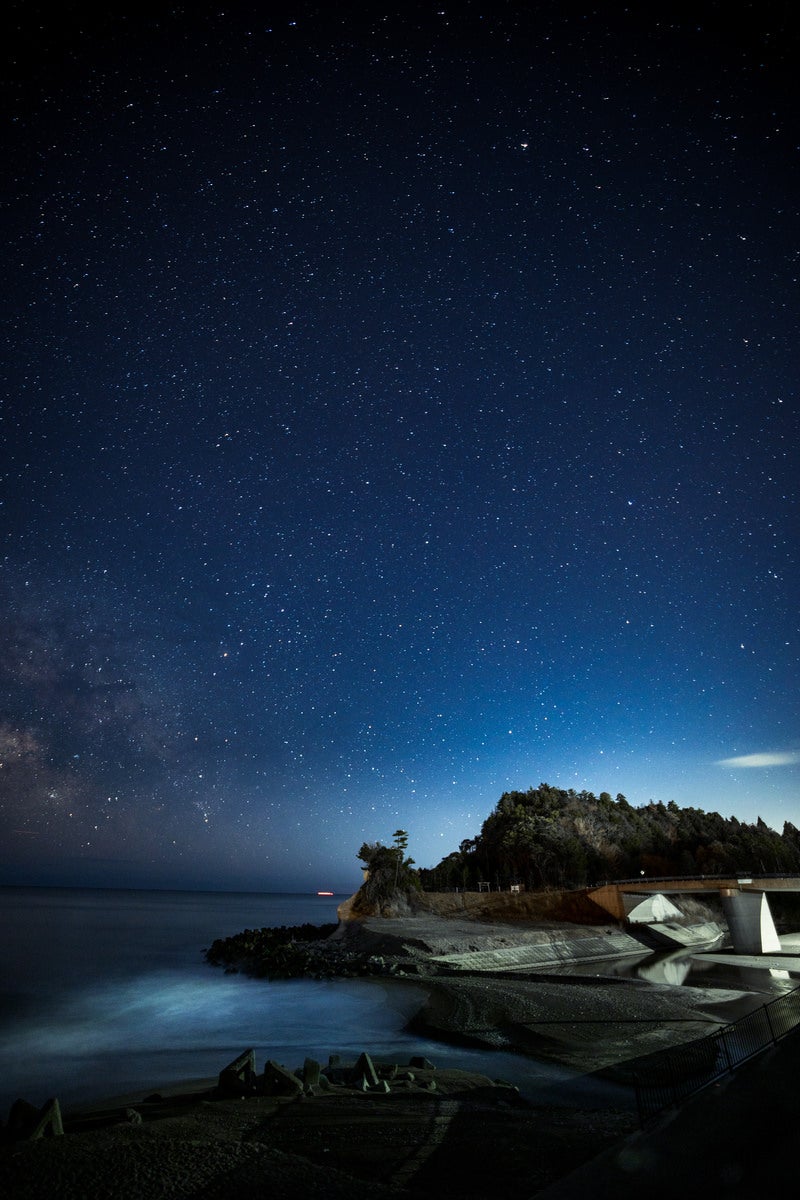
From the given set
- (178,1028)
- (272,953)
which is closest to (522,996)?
(178,1028)

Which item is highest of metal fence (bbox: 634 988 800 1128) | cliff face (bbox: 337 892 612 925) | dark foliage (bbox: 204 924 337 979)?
metal fence (bbox: 634 988 800 1128)

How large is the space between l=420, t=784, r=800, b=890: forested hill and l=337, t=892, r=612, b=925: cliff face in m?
35.5

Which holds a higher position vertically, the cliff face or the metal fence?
the metal fence

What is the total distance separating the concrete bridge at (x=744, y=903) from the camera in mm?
53375

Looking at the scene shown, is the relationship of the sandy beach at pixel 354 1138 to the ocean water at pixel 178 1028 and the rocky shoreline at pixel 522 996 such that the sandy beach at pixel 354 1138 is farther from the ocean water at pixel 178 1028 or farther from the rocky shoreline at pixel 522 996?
the ocean water at pixel 178 1028

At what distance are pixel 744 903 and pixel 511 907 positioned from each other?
79.8ft

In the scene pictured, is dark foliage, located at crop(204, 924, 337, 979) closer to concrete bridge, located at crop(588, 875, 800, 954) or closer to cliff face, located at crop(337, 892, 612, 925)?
cliff face, located at crop(337, 892, 612, 925)

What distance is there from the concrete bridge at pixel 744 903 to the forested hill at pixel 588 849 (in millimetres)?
37797

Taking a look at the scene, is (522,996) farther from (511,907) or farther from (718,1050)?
(511,907)

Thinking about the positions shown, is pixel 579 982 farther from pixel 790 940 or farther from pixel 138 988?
pixel 790 940

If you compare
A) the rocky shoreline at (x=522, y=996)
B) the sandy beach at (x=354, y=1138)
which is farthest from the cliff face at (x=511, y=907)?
the sandy beach at (x=354, y=1138)

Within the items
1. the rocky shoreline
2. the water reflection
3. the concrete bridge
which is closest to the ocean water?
the rocky shoreline

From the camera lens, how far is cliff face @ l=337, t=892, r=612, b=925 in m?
64.1

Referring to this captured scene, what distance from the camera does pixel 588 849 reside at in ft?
350
